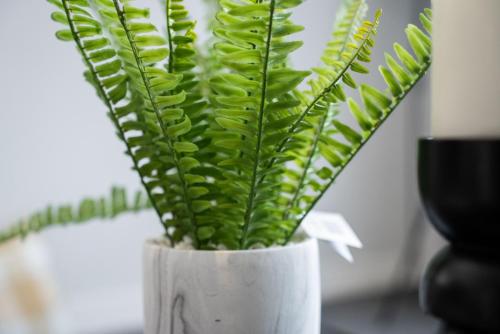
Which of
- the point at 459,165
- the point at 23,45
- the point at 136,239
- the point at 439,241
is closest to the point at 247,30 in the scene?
the point at 459,165

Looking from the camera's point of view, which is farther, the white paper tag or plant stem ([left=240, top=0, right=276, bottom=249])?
the white paper tag

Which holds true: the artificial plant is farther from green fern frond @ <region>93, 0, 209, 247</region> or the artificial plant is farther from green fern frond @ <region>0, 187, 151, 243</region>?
green fern frond @ <region>0, 187, 151, 243</region>

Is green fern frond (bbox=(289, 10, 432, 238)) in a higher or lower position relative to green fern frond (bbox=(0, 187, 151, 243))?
higher

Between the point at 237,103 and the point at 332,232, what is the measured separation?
0.16 meters

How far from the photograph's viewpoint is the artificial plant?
338 mm

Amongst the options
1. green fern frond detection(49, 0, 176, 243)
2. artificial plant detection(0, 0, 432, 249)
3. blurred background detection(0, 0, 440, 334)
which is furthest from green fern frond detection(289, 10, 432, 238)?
blurred background detection(0, 0, 440, 334)

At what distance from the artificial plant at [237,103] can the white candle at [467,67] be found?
4 centimetres

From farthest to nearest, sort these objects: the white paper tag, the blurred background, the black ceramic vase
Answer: the blurred background < the white paper tag < the black ceramic vase

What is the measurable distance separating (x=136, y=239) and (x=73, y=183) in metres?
0.21

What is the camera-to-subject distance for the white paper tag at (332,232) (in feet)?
1.45

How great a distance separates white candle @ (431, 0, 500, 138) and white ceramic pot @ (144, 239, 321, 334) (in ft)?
0.42

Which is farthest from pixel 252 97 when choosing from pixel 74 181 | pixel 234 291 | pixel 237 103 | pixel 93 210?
pixel 74 181

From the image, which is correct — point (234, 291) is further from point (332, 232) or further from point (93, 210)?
point (93, 210)

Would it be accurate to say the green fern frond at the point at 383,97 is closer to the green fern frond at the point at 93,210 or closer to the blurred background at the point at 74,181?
the green fern frond at the point at 93,210
